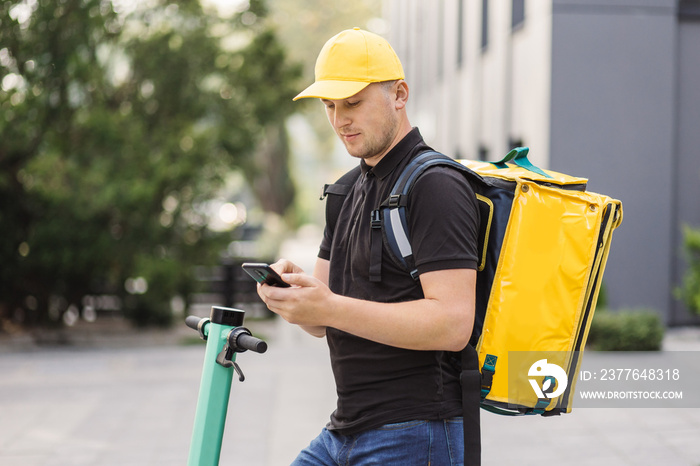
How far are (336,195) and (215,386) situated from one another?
660mm

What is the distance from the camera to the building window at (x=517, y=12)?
40.5 ft

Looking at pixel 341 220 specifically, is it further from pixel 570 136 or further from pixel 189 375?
pixel 570 136

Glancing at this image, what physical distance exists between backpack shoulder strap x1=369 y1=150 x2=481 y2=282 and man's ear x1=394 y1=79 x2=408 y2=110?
0.21 m

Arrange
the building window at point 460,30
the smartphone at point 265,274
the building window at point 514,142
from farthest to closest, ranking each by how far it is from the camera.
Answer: the building window at point 460,30 → the building window at point 514,142 → the smartphone at point 265,274

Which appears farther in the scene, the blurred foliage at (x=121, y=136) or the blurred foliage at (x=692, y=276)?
the blurred foliage at (x=121, y=136)

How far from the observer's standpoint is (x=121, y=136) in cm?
1075

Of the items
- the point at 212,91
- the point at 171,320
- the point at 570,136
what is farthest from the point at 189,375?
the point at 570,136

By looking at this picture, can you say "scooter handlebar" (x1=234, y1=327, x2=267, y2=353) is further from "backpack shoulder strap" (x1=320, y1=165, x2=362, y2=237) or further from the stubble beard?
the stubble beard

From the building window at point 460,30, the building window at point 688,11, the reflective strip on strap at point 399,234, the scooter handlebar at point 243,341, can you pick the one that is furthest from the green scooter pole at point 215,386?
the building window at point 460,30

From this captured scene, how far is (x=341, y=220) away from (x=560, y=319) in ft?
2.18

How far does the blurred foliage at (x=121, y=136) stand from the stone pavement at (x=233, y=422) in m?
1.75

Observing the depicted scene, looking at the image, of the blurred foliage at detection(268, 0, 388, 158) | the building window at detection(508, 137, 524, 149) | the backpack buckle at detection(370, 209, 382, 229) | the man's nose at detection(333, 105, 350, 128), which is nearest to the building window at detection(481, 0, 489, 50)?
the building window at detection(508, 137, 524, 149)

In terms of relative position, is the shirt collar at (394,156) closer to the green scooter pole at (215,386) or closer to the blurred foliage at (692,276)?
the green scooter pole at (215,386)

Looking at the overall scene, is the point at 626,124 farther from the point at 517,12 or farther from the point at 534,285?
the point at 534,285
